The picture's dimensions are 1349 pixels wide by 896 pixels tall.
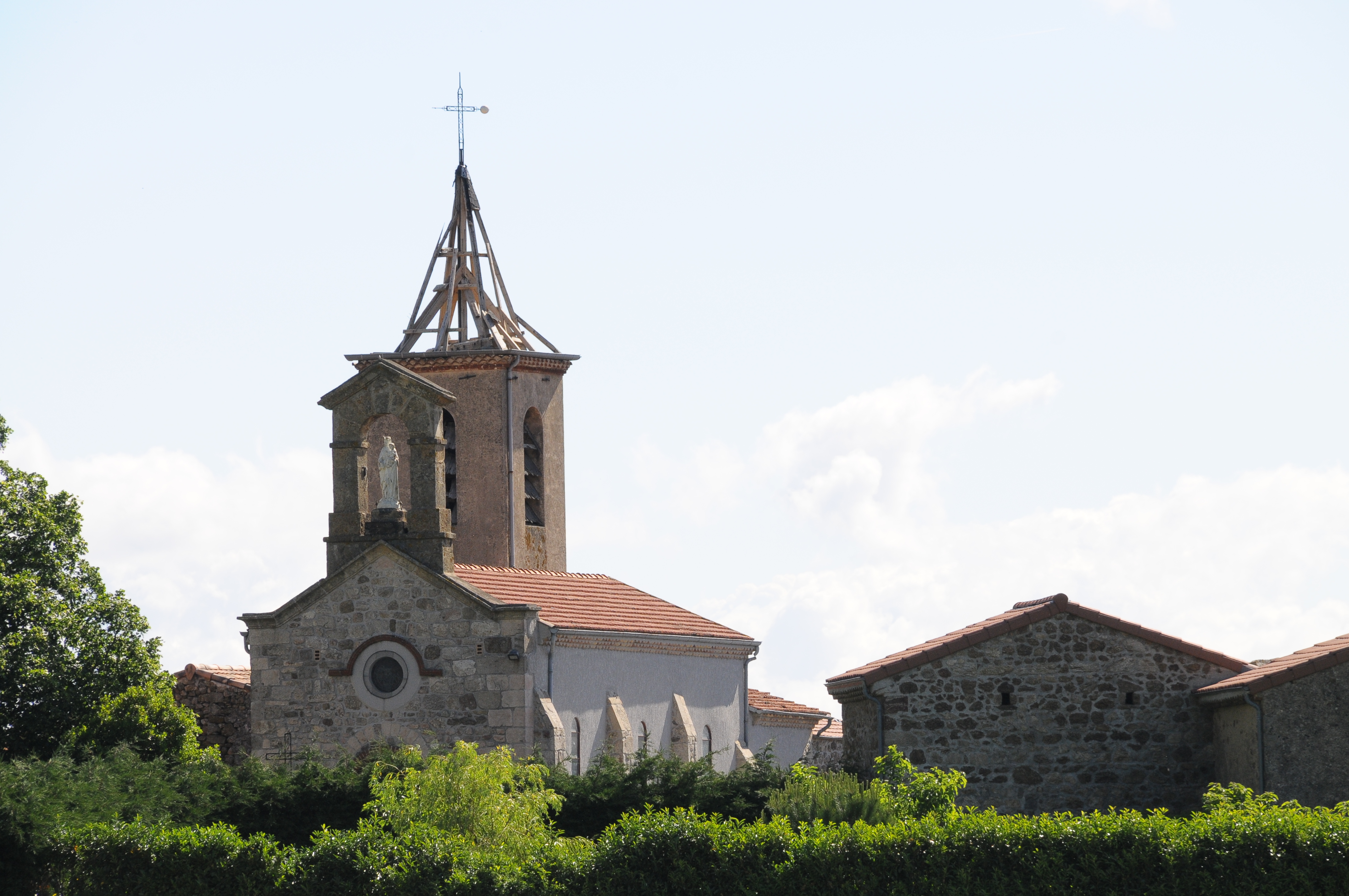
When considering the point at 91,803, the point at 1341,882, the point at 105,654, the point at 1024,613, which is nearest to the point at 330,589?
the point at 105,654

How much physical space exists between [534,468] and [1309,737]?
22959 mm

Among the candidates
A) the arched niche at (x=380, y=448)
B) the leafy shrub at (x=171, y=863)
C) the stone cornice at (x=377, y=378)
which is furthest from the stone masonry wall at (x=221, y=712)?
the leafy shrub at (x=171, y=863)

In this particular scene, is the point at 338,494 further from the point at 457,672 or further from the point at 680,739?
the point at 680,739

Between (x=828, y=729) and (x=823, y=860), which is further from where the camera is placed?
(x=828, y=729)

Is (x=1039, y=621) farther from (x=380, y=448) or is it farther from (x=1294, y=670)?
(x=380, y=448)

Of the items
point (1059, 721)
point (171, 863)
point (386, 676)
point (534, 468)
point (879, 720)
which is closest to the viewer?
point (171, 863)

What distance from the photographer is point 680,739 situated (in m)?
32.5

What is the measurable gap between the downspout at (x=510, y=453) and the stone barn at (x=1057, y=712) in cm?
1760

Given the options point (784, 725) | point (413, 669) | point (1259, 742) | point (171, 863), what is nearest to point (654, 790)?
point (413, 669)

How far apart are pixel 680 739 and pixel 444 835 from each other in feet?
47.3

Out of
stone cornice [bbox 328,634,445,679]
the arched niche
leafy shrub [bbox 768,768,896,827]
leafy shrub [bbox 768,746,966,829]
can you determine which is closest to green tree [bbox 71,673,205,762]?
stone cornice [bbox 328,634,445,679]

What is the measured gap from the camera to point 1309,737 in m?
21.2

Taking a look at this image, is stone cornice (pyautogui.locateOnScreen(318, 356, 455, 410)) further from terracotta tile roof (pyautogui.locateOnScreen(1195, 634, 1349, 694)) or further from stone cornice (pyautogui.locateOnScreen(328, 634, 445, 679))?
terracotta tile roof (pyautogui.locateOnScreen(1195, 634, 1349, 694))

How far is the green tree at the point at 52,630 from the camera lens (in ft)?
92.8
